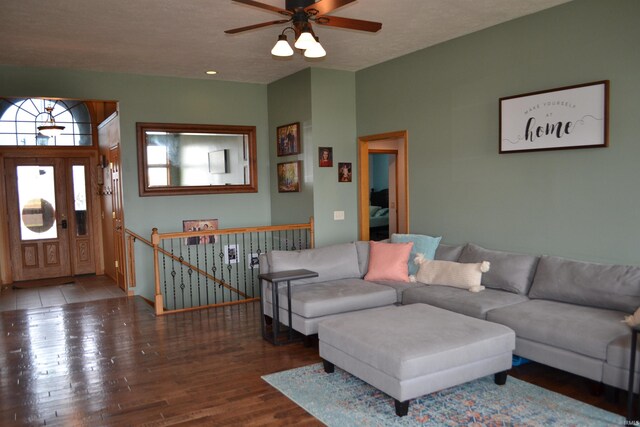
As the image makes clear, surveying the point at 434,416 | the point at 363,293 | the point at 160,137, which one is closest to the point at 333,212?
the point at 363,293

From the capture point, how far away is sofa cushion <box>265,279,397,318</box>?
4.45 metres

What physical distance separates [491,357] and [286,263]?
229 centimetres

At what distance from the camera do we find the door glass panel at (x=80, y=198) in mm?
8469

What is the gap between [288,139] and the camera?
705 centimetres

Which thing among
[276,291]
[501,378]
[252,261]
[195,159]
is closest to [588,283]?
[501,378]

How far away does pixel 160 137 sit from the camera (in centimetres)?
693

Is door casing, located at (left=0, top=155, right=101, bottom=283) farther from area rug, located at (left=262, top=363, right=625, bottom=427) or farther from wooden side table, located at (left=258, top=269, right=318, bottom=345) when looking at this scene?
area rug, located at (left=262, top=363, right=625, bottom=427)

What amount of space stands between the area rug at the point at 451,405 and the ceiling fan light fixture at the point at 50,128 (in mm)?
5892

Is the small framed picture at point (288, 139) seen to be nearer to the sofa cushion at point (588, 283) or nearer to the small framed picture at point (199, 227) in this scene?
the small framed picture at point (199, 227)

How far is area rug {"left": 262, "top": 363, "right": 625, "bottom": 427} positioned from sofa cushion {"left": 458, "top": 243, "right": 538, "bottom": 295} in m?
0.99

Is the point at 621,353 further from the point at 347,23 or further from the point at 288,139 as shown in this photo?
the point at 288,139

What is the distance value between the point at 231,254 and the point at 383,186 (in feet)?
16.9

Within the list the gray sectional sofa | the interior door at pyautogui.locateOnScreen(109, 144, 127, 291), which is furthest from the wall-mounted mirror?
the gray sectional sofa

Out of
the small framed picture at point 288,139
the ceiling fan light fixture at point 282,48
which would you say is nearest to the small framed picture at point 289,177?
the small framed picture at point 288,139
